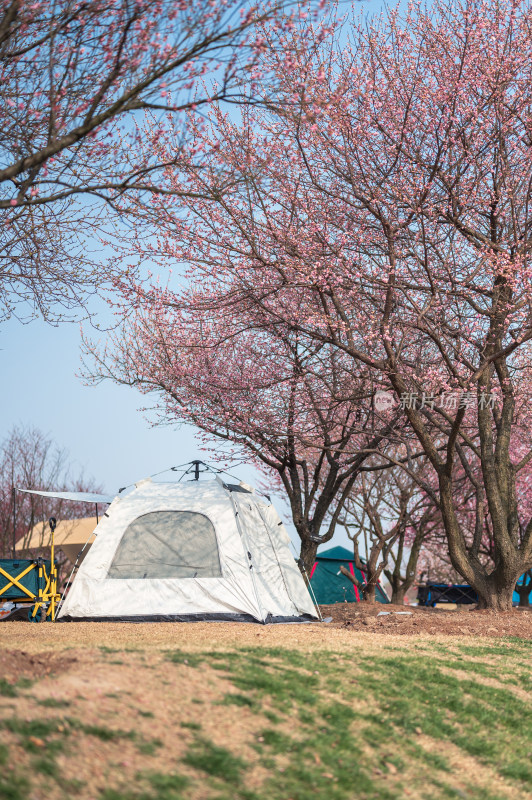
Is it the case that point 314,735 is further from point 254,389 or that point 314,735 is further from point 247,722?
point 254,389

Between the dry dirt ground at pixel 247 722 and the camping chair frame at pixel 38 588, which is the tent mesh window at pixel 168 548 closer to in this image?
the camping chair frame at pixel 38 588

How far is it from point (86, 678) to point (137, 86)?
438 cm

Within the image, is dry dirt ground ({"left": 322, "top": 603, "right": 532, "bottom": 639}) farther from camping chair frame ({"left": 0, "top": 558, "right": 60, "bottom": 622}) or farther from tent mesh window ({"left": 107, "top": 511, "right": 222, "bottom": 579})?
camping chair frame ({"left": 0, "top": 558, "right": 60, "bottom": 622})

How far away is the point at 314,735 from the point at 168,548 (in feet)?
21.1

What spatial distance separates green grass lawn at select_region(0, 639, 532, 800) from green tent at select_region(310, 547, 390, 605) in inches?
586

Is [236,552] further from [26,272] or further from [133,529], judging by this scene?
[26,272]

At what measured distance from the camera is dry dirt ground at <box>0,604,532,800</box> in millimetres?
3533

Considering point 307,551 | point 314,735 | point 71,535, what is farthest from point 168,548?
point 71,535

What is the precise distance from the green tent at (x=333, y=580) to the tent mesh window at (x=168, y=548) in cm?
1142

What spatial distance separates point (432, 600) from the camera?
73.4 ft

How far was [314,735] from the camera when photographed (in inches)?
174

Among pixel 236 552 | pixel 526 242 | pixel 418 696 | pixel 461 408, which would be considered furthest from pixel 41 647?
pixel 526 242

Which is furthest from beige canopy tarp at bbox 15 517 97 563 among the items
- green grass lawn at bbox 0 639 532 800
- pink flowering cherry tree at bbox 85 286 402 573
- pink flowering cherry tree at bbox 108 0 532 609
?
green grass lawn at bbox 0 639 532 800

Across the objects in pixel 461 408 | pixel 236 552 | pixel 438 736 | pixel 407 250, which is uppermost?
pixel 407 250
